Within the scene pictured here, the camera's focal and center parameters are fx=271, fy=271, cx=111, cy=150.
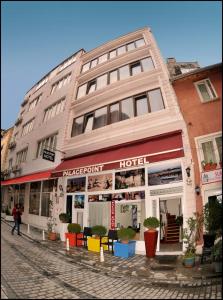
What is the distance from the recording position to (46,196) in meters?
21.2

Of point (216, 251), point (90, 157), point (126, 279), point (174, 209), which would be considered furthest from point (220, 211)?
point (90, 157)

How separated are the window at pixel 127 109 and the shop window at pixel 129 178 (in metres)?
3.47

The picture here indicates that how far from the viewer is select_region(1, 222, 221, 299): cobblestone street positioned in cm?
667

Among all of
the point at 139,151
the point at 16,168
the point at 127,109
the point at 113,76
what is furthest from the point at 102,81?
the point at 16,168

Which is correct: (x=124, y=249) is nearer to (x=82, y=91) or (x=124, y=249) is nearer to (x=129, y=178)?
(x=129, y=178)

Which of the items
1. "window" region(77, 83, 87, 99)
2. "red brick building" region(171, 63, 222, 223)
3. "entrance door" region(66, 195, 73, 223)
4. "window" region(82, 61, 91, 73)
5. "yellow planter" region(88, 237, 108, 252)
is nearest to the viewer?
"red brick building" region(171, 63, 222, 223)

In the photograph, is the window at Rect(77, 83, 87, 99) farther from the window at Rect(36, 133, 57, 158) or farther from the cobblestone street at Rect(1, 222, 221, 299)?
the cobblestone street at Rect(1, 222, 221, 299)

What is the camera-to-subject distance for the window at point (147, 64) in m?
16.5

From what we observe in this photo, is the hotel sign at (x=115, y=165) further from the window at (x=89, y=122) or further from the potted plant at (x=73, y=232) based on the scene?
the window at (x=89, y=122)

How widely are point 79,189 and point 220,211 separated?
31.5ft

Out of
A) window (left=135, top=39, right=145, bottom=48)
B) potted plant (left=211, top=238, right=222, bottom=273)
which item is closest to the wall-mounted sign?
window (left=135, top=39, right=145, bottom=48)

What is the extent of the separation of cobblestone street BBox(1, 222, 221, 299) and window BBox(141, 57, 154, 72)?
11.8m

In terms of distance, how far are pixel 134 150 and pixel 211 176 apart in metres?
3.98

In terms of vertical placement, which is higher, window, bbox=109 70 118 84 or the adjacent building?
window, bbox=109 70 118 84
